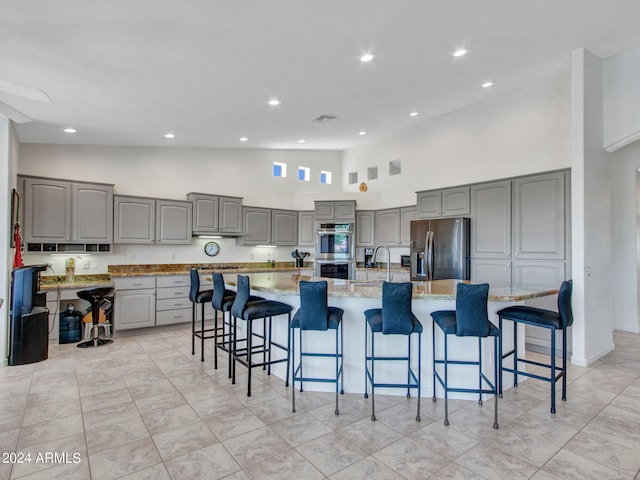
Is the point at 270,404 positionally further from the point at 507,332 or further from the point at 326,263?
the point at 326,263

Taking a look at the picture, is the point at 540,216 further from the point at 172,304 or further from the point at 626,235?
the point at 172,304

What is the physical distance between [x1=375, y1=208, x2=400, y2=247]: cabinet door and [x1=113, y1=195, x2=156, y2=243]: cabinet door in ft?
13.4

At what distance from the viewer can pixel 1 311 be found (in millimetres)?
3754

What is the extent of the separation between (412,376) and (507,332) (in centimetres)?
108

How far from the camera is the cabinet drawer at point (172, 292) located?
5.46 metres

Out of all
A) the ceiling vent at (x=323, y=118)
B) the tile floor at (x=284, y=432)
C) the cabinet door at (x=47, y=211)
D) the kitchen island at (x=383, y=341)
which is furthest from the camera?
the ceiling vent at (x=323, y=118)

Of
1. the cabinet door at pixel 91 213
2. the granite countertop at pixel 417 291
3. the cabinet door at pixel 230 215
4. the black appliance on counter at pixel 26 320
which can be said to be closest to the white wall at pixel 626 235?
the granite countertop at pixel 417 291

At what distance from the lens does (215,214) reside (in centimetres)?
634

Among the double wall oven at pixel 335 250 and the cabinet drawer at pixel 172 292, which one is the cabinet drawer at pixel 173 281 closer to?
the cabinet drawer at pixel 172 292

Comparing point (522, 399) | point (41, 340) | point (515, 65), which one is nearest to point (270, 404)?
point (522, 399)

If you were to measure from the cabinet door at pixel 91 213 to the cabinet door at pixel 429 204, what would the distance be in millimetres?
4878

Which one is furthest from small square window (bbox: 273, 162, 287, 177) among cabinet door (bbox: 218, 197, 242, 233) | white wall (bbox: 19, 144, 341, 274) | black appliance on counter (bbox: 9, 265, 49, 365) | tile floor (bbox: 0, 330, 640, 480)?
tile floor (bbox: 0, 330, 640, 480)

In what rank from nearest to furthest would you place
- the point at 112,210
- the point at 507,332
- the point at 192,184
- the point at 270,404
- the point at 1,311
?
the point at 270,404 < the point at 507,332 < the point at 1,311 < the point at 112,210 < the point at 192,184

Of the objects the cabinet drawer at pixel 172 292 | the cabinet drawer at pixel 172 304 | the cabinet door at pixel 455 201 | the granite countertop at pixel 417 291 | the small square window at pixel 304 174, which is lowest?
the cabinet drawer at pixel 172 304
